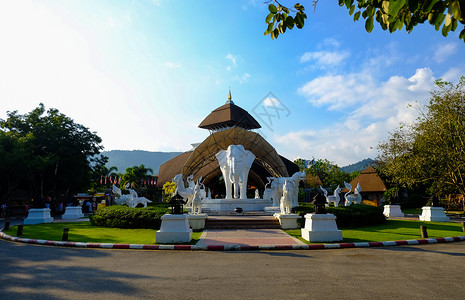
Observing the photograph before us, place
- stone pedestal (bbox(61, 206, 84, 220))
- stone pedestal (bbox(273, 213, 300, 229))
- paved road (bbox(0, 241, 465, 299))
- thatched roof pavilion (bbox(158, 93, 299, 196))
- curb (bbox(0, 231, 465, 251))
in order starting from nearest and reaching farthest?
paved road (bbox(0, 241, 465, 299)), curb (bbox(0, 231, 465, 251)), stone pedestal (bbox(273, 213, 300, 229)), stone pedestal (bbox(61, 206, 84, 220)), thatched roof pavilion (bbox(158, 93, 299, 196))

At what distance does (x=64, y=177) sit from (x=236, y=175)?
17072mm

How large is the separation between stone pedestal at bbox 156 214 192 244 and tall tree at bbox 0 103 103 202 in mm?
20531

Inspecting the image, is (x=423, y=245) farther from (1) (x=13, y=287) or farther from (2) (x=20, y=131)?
(2) (x=20, y=131)

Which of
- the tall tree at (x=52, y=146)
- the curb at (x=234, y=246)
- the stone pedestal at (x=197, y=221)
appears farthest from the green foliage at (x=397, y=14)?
the tall tree at (x=52, y=146)

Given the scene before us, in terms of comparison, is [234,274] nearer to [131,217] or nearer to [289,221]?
[289,221]

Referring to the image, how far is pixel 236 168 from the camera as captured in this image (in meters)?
22.6

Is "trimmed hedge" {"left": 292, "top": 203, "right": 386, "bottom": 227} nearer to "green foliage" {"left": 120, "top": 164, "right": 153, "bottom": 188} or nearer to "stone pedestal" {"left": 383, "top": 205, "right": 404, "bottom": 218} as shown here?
"stone pedestal" {"left": 383, "top": 205, "right": 404, "bottom": 218}

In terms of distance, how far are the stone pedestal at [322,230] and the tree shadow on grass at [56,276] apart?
6.38m

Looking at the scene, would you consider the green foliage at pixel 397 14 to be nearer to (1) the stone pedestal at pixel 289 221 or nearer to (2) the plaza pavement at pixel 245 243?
(2) the plaza pavement at pixel 245 243

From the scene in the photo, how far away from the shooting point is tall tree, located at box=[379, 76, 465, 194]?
21.0 meters

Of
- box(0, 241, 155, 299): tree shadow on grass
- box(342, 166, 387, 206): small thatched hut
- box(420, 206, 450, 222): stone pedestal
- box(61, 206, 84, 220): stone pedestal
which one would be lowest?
box(61, 206, 84, 220): stone pedestal

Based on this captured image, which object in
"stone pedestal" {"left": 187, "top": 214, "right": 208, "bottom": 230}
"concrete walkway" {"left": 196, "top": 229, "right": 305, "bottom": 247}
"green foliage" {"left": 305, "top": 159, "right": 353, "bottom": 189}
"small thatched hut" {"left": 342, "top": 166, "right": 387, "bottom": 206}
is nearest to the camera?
"concrete walkway" {"left": 196, "top": 229, "right": 305, "bottom": 247}

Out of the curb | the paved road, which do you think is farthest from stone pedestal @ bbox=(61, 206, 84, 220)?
the paved road

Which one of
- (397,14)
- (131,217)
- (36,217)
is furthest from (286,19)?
(36,217)
